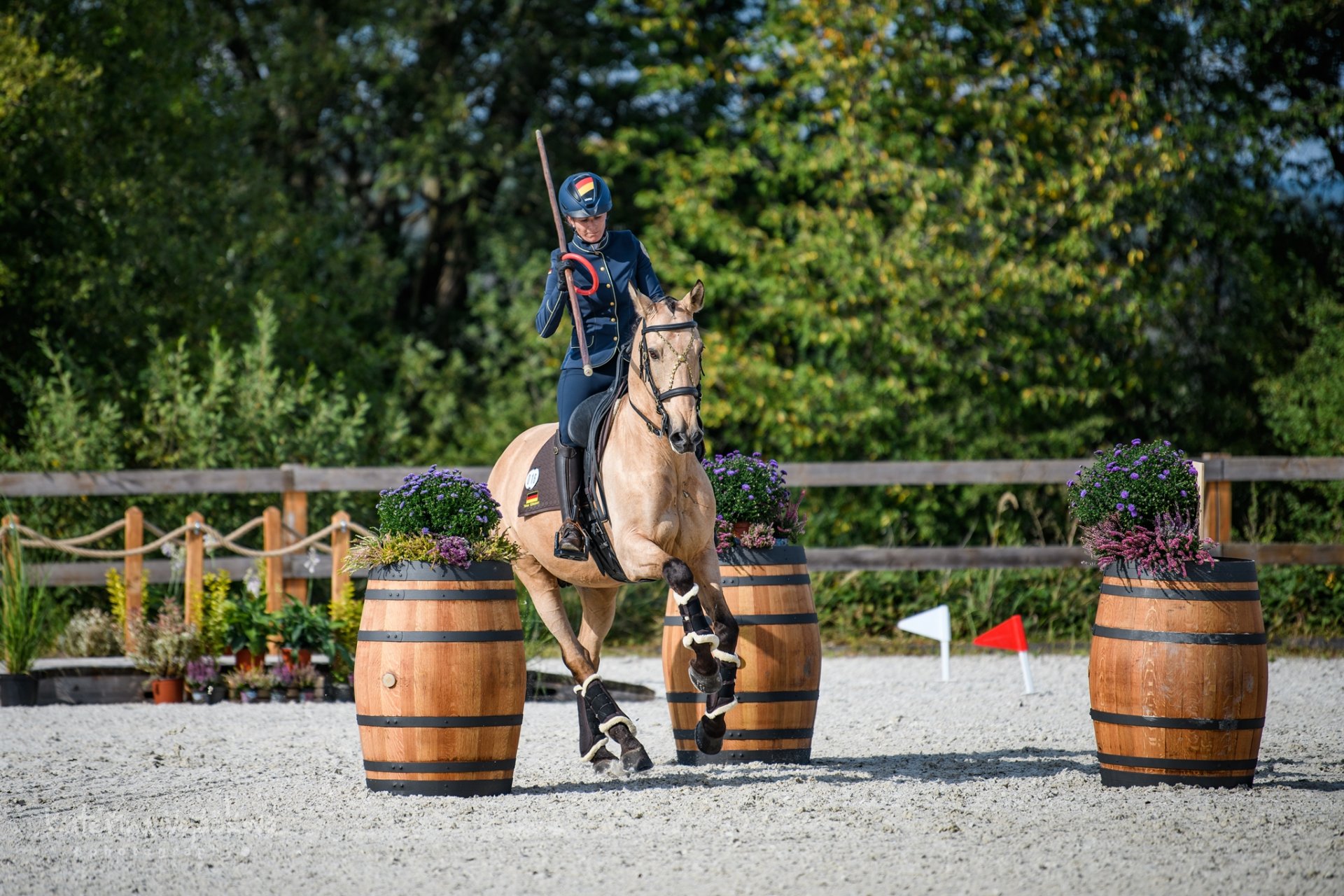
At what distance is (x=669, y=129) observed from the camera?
1645cm

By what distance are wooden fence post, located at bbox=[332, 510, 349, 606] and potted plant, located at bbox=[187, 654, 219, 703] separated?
0.95 m

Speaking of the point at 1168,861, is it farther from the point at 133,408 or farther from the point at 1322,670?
the point at 133,408

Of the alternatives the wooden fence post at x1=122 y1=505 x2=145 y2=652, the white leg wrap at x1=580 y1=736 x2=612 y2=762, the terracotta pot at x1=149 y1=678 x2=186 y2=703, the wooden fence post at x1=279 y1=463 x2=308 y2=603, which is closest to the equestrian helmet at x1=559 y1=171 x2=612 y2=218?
the white leg wrap at x1=580 y1=736 x2=612 y2=762

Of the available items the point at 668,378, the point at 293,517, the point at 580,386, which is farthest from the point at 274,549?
the point at 668,378

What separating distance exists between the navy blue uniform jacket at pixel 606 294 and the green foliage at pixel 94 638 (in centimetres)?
583

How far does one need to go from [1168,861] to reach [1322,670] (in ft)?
21.3

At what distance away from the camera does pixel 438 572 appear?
5922mm

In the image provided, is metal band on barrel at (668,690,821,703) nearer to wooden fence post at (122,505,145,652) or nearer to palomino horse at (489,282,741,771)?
palomino horse at (489,282,741,771)

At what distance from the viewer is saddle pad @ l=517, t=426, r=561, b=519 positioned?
6832 mm

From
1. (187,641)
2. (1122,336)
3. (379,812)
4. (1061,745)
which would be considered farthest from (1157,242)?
(379,812)

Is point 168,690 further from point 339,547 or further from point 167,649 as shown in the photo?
point 339,547

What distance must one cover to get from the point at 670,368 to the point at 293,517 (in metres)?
5.97

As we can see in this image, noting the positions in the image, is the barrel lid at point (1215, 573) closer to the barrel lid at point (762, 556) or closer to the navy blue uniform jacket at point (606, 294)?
the barrel lid at point (762, 556)

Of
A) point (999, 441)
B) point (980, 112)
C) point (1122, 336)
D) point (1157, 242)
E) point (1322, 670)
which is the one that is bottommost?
point (1322, 670)
